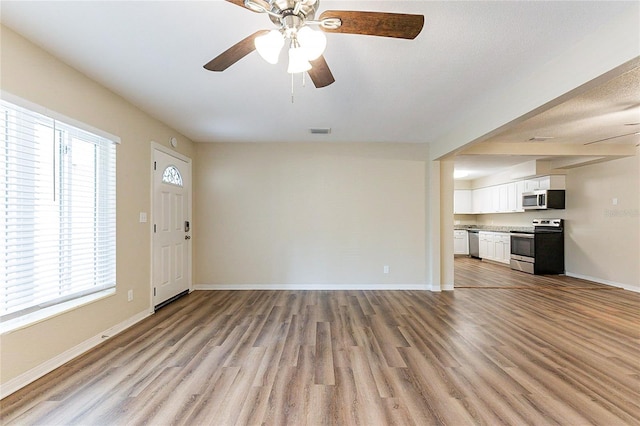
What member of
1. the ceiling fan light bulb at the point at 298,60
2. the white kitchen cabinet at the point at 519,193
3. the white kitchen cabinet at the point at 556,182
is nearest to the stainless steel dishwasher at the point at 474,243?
the white kitchen cabinet at the point at 519,193

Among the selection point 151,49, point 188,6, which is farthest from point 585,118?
point 151,49

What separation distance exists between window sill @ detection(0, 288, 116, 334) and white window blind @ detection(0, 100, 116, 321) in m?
0.04

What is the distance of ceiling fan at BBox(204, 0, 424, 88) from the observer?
4.50 ft

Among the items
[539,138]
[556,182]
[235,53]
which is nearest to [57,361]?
[235,53]

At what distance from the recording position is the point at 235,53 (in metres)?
1.68

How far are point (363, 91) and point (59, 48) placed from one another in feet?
8.28

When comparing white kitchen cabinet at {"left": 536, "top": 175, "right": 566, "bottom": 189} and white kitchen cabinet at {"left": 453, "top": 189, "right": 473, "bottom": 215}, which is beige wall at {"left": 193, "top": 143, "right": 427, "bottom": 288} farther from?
white kitchen cabinet at {"left": 453, "top": 189, "right": 473, "bottom": 215}

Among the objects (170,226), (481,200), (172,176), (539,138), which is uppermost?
(539,138)

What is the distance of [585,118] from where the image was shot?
360 centimetres

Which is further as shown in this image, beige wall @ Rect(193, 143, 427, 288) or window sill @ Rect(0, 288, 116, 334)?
beige wall @ Rect(193, 143, 427, 288)

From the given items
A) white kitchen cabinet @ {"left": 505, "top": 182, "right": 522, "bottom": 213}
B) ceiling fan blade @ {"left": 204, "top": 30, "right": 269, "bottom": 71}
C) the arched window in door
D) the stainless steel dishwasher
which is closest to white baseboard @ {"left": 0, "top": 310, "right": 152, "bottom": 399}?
the arched window in door

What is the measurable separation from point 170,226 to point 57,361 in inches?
80.8

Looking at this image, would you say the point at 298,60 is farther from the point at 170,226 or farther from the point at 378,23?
the point at 170,226

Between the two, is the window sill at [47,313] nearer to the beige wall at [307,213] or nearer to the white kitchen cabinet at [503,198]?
the beige wall at [307,213]
